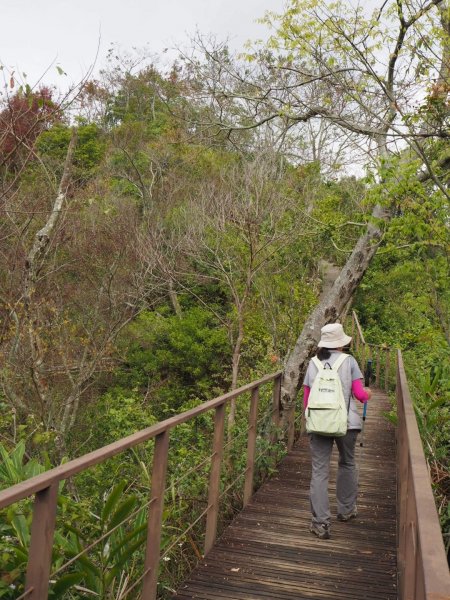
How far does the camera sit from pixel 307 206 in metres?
15.9

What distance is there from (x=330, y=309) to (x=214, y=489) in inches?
219

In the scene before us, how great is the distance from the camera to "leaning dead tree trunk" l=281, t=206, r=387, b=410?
9.66 m

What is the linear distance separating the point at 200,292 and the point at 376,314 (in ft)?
23.6

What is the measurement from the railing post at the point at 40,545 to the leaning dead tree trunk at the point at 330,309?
7.33 meters

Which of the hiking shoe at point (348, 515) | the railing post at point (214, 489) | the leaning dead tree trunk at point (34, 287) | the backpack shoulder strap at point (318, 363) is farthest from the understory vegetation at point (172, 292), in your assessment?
the backpack shoulder strap at point (318, 363)

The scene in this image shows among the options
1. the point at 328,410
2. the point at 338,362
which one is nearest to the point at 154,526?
the point at 328,410

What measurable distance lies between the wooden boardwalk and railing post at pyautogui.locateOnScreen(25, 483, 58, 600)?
1836 millimetres

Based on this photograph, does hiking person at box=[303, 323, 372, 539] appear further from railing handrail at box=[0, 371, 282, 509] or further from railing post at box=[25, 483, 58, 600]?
railing post at box=[25, 483, 58, 600]

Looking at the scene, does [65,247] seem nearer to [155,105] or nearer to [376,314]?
[376,314]

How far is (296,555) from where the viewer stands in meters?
4.79

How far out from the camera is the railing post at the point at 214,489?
4816mm

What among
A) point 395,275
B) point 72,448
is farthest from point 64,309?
point 395,275

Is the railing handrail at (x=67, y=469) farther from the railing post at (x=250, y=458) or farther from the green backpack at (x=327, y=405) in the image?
the railing post at (x=250, y=458)

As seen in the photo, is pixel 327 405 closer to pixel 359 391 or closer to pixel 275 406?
pixel 359 391
